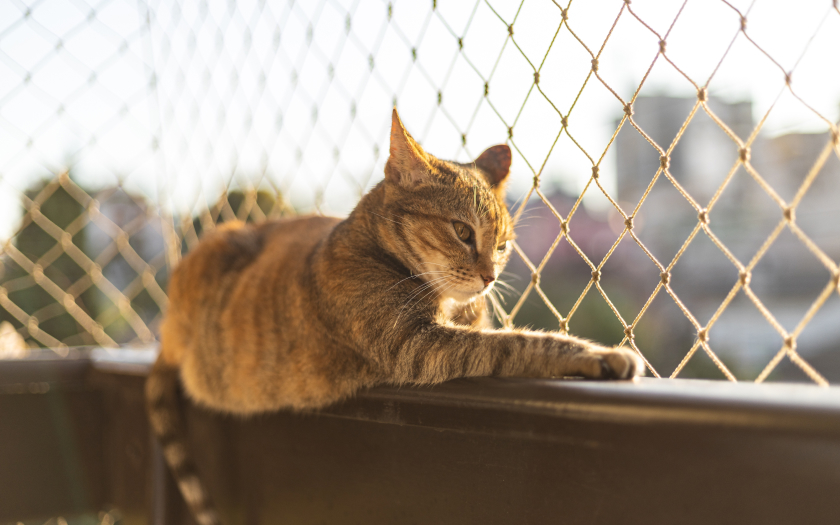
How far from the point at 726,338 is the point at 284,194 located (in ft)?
8.87

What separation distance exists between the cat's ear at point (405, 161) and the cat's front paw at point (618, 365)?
552 millimetres

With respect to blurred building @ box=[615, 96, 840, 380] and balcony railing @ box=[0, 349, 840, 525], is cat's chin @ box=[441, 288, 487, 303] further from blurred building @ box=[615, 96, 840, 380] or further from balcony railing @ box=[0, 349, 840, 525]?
blurred building @ box=[615, 96, 840, 380]

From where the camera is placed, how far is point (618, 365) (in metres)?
0.74

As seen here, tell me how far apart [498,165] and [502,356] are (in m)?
0.57

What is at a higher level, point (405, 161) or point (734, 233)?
point (405, 161)

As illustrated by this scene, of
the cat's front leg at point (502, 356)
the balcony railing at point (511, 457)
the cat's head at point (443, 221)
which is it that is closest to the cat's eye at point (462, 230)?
A: the cat's head at point (443, 221)

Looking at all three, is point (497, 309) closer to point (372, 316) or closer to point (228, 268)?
point (372, 316)

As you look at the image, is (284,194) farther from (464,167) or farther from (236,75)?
(464,167)

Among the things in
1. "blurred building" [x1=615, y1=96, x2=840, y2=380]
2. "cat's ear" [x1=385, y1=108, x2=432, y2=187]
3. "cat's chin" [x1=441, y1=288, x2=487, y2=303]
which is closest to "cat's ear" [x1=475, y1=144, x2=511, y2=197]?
"cat's ear" [x1=385, y1=108, x2=432, y2=187]

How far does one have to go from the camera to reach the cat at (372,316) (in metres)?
0.89

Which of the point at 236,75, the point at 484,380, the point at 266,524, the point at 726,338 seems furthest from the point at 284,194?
the point at 726,338

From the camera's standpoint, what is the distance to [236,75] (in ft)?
6.23

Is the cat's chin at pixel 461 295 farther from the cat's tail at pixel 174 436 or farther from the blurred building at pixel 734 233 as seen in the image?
the blurred building at pixel 734 233

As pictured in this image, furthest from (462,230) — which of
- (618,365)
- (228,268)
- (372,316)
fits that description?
(228,268)
